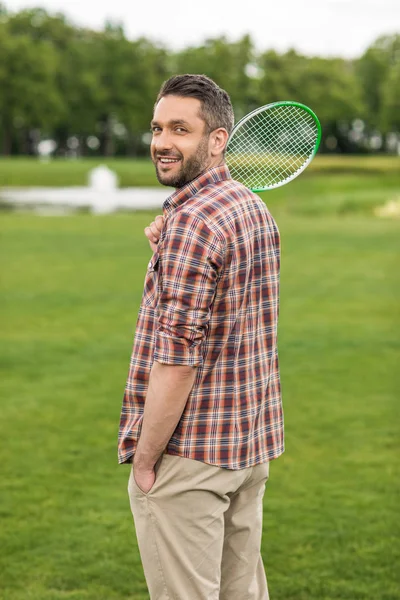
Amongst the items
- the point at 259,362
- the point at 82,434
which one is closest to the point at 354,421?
the point at 82,434

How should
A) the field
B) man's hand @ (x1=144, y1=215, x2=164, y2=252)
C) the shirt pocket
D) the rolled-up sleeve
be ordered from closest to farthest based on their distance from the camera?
the rolled-up sleeve → the shirt pocket → man's hand @ (x1=144, y1=215, x2=164, y2=252) → the field

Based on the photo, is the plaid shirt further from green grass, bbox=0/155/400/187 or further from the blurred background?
green grass, bbox=0/155/400/187

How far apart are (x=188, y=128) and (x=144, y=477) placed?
0.92 meters

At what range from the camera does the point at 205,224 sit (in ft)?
7.14

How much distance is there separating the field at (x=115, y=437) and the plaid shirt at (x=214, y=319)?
175cm

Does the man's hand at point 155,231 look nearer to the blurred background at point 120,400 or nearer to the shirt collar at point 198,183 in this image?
the shirt collar at point 198,183

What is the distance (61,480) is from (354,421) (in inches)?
91.2

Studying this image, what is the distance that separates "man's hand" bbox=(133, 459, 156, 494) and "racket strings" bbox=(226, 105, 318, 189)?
1.19 meters

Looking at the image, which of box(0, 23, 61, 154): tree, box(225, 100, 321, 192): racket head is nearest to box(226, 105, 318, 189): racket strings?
box(225, 100, 321, 192): racket head

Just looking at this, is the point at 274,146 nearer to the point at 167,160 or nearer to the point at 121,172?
the point at 167,160

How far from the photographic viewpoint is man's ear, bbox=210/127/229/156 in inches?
91.4

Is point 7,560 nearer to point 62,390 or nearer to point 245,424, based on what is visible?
point 245,424

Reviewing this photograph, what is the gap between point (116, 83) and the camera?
66938 mm

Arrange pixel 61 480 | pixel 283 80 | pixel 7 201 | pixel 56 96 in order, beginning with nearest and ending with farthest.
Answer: pixel 61 480 → pixel 7 201 → pixel 56 96 → pixel 283 80
